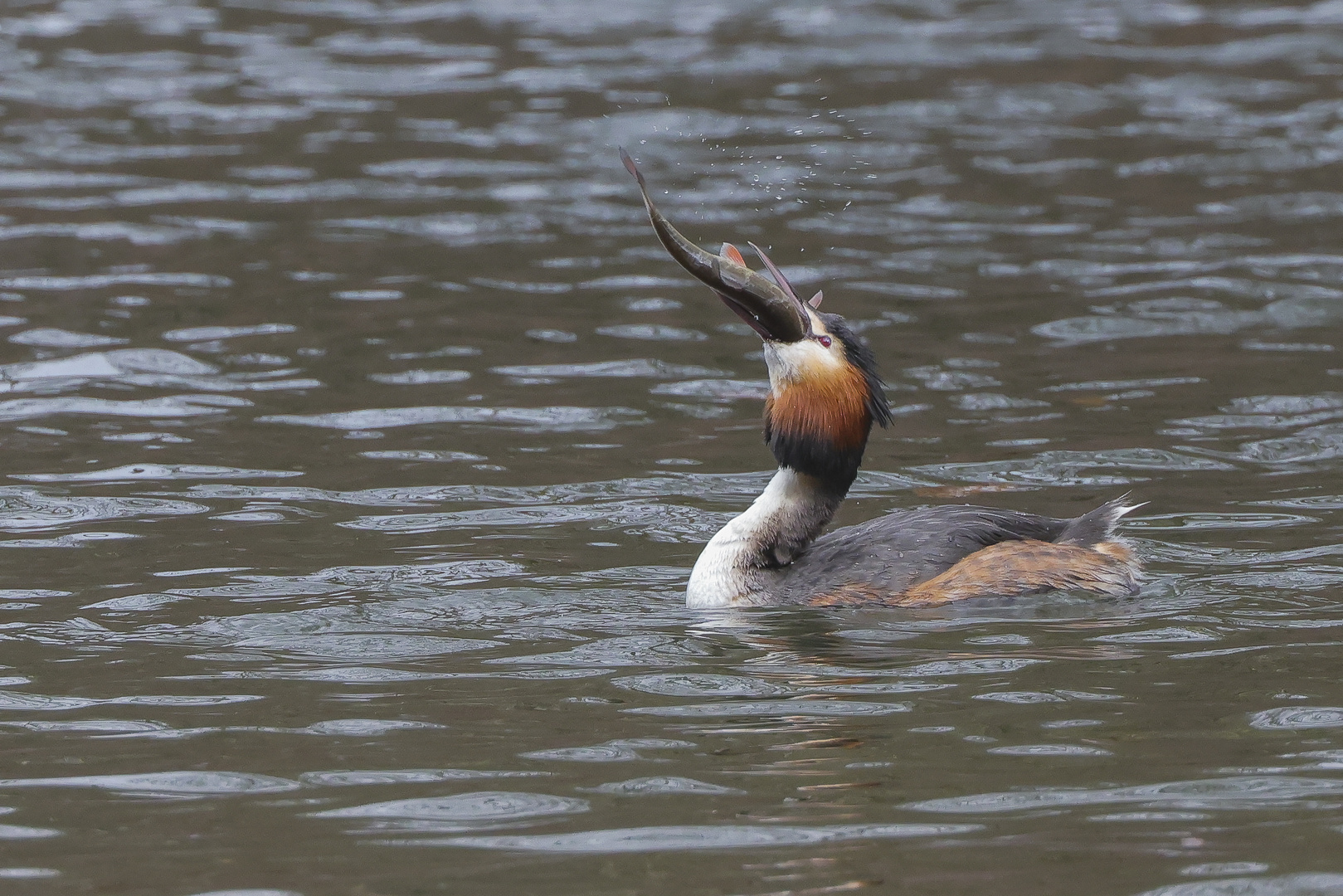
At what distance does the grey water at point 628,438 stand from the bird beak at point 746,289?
1127 millimetres

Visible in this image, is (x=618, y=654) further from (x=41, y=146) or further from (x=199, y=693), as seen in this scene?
(x=41, y=146)

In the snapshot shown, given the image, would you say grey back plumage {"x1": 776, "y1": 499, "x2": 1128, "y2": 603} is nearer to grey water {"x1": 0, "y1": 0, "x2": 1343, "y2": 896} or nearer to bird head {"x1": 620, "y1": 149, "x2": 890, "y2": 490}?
grey water {"x1": 0, "y1": 0, "x2": 1343, "y2": 896}

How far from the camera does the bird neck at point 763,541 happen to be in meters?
7.72

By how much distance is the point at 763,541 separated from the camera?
7.89 m

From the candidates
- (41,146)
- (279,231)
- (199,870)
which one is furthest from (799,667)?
(41,146)

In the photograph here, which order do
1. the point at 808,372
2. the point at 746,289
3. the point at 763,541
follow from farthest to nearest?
1. the point at 763,541
2. the point at 808,372
3. the point at 746,289

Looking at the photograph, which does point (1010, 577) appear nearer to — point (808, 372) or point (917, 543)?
point (917, 543)

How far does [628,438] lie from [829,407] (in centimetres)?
278

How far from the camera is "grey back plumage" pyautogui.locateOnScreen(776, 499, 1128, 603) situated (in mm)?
7652

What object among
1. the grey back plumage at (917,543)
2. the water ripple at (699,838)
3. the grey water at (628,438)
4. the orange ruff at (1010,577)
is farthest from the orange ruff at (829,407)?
the water ripple at (699,838)

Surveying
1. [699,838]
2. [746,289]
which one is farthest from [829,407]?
[699,838]

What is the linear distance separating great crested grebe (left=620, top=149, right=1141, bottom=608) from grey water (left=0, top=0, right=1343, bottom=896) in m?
0.15

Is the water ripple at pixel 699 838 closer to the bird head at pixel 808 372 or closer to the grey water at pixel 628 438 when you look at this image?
the grey water at pixel 628 438

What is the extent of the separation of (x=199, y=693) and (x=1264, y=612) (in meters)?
3.78
